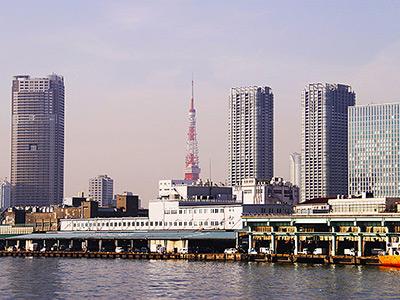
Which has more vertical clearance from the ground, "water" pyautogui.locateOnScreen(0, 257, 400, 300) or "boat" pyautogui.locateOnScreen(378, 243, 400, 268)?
"boat" pyautogui.locateOnScreen(378, 243, 400, 268)

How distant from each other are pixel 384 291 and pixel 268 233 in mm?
75646

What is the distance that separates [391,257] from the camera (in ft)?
521

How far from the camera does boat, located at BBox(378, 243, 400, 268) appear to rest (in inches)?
6230

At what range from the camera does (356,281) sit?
134500 millimetres

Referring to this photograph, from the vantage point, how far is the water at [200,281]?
121938 mm

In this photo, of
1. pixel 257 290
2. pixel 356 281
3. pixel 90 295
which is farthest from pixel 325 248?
pixel 90 295

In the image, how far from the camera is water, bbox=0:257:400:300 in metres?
122

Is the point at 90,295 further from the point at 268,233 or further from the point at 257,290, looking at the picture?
the point at 268,233

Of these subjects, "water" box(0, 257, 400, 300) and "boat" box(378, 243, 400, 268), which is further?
"boat" box(378, 243, 400, 268)

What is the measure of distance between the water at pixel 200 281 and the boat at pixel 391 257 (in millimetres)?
2501

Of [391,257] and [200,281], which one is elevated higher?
[391,257]

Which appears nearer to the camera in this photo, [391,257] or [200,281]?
[200,281]

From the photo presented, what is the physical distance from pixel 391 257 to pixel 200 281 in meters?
41.5

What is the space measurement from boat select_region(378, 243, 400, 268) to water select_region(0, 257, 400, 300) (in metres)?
2.50
